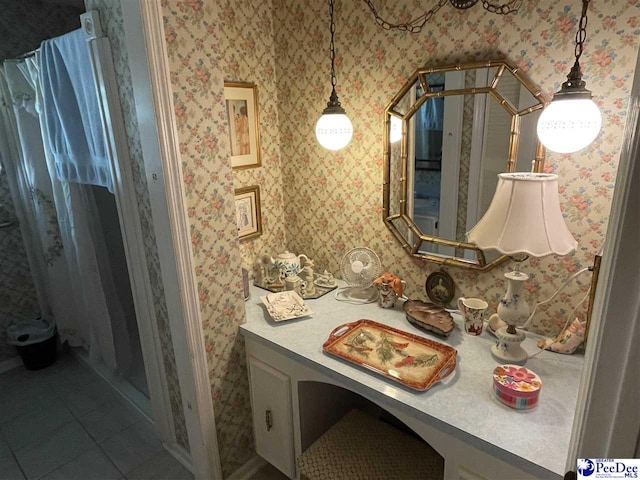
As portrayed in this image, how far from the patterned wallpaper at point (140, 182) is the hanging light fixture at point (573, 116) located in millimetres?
1387

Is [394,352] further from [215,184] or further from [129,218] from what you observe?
[129,218]

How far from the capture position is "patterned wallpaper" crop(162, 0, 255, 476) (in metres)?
1.35

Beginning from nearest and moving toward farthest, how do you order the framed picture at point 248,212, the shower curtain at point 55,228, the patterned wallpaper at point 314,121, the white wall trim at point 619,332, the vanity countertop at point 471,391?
the white wall trim at point 619,332
the vanity countertop at point 471,391
the patterned wallpaper at point 314,121
the framed picture at point 248,212
the shower curtain at point 55,228

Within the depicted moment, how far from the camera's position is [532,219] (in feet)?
3.82

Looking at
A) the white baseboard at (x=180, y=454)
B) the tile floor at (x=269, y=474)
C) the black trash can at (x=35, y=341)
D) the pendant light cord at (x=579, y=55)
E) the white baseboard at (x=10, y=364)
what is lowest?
the tile floor at (x=269, y=474)

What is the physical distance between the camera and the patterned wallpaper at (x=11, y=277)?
2.61 m

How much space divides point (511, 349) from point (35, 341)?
2844 millimetres

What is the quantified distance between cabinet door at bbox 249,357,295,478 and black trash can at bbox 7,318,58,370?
179 cm

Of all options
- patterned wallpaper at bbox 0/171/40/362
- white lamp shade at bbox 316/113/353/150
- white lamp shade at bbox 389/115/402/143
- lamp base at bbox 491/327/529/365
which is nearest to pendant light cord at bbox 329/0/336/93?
white lamp shade at bbox 316/113/353/150

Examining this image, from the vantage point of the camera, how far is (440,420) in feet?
3.69

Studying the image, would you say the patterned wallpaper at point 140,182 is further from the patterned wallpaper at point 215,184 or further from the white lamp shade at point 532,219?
the white lamp shade at point 532,219

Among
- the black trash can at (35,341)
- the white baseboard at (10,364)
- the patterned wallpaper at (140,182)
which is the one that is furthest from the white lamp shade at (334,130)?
the white baseboard at (10,364)

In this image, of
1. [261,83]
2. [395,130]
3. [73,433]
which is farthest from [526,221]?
[73,433]

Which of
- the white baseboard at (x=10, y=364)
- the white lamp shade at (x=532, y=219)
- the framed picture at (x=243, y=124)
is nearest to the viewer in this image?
the white lamp shade at (x=532, y=219)
